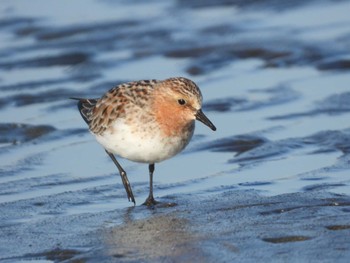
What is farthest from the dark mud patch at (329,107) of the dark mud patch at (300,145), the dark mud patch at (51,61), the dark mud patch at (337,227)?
the dark mud patch at (337,227)

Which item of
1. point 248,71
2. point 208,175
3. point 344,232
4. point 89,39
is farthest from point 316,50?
point 344,232

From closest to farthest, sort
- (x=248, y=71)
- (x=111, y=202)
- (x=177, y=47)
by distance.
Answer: (x=111, y=202) < (x=248, y=71) < (x=177, y=47)

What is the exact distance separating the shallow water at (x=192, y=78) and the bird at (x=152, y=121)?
1.48 ft

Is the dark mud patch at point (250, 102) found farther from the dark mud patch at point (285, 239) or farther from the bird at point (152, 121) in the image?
the dark mud patch at point (285, 239)

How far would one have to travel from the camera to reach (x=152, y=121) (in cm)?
870

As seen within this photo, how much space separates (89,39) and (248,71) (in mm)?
2926

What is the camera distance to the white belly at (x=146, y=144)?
8.62 meters

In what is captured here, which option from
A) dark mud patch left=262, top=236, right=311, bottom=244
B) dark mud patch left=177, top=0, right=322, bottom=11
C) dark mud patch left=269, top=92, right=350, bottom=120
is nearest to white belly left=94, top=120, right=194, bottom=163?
dark mud patch left=262, top=236, right=311, bottom=244

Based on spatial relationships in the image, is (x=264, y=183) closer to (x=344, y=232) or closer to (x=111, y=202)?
(x=111, y=202)

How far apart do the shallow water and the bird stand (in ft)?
1.48

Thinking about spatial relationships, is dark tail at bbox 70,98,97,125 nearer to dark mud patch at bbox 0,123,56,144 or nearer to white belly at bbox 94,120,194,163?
white belly at bbox 94,120,194,163

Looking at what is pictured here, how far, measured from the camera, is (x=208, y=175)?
31.4ft

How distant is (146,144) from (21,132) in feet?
9.61

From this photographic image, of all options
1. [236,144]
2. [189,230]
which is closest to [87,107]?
[236,144]
